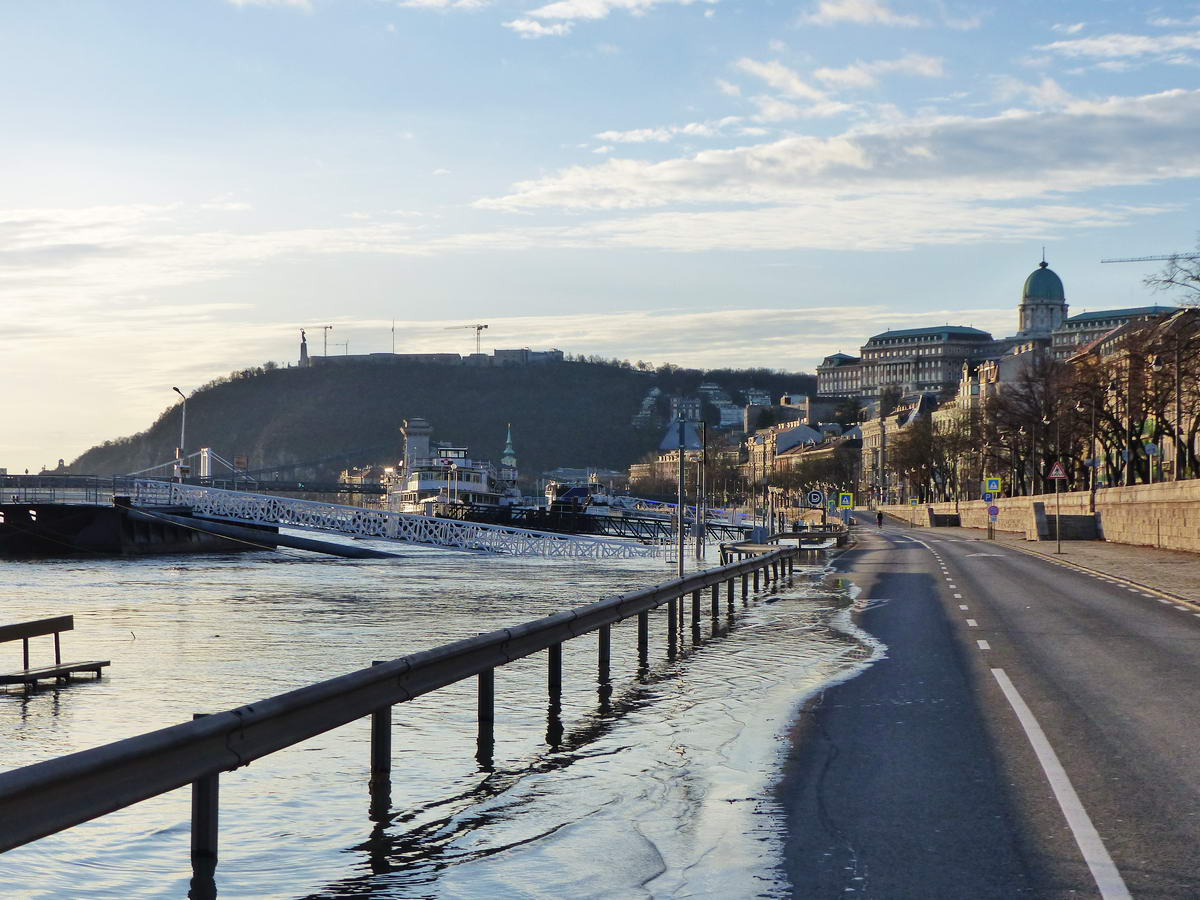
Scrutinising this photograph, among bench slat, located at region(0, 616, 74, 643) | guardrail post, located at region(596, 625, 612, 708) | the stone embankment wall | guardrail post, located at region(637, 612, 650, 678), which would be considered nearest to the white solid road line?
guardrail post, located at region(596, 625, 612, 708)

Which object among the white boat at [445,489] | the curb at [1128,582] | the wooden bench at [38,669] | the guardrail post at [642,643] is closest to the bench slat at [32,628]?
the wooden bench at [38,669]

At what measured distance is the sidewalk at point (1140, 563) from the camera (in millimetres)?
34531

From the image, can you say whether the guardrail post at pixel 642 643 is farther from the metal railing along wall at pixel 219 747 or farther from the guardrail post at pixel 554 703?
the metal railing along wall at pixel 219 747

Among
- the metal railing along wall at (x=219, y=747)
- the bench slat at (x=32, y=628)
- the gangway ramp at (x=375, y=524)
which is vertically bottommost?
the gangway ramp at (x=375, y=524)

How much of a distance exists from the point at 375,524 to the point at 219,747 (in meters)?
96.2

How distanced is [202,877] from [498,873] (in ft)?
4.55

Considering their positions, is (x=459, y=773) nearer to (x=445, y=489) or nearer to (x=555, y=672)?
(x=555, y=672)

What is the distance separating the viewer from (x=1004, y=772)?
9727 mm

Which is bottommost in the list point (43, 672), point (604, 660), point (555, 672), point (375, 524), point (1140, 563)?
point (375, 524)

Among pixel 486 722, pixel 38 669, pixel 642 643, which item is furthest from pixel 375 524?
pixel 486 722

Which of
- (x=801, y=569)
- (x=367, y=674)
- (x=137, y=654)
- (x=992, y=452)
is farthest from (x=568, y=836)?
(x=992, y=452)

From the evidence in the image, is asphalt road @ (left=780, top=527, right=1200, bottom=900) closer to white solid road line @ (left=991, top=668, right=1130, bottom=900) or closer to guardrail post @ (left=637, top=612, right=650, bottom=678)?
white solid road line @ (left=991, top=668, right=1130, bottom=900)

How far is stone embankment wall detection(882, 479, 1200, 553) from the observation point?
54.3 meters

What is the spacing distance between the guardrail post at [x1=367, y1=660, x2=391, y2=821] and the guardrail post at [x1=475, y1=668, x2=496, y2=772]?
3.53 feet
